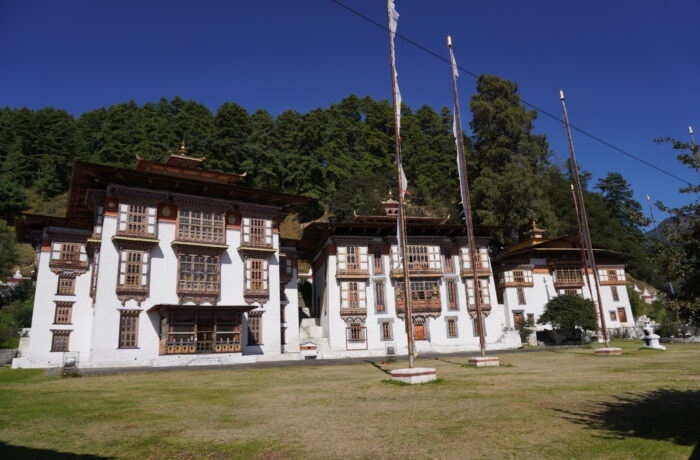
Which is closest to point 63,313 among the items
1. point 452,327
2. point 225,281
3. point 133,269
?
point 133,269

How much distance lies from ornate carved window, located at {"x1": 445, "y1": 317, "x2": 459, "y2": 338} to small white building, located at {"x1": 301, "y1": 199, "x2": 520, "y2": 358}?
0.10 metres

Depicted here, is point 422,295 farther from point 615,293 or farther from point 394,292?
point 615,293

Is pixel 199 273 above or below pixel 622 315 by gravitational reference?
above

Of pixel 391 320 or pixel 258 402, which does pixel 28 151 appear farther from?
pixel 258 402

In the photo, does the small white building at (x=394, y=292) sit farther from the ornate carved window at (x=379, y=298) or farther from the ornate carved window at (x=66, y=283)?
the ornate carved window at (x=66, y=283)

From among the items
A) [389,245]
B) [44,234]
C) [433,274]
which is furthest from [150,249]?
[433,274]

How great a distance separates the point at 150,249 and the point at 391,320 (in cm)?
2239

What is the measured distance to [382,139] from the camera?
86.9m

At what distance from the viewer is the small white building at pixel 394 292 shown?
42625mm

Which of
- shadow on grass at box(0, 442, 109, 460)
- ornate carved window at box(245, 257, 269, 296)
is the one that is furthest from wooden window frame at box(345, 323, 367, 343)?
shadow on grass at box(0, 442, 109, 460)

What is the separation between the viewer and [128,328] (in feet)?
102

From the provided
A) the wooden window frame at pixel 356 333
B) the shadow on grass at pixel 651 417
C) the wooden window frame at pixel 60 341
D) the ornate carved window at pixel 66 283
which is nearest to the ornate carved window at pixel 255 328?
the wooden window frame at pixel 356 333

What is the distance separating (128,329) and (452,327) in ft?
94.5

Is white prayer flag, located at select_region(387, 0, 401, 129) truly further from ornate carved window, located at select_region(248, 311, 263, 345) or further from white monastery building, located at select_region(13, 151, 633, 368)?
ornate carved window, located at select_region(248, 311, 263, 345)
